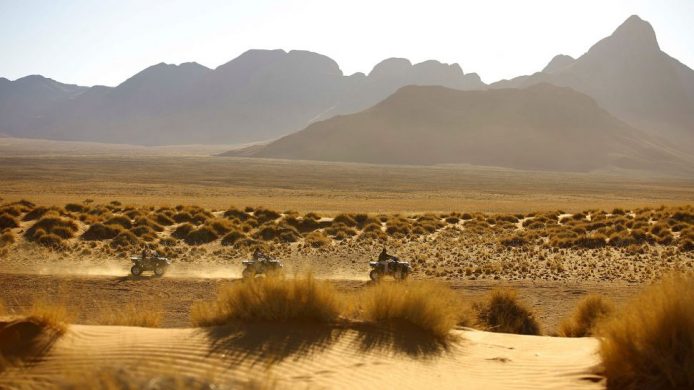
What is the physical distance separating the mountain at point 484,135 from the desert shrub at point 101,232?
136 metres

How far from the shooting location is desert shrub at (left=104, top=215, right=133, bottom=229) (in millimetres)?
32434

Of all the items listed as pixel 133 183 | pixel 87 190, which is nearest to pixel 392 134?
pixel 133 183

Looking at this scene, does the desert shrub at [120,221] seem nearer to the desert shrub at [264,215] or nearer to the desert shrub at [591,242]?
the desert shrub at [264,215]

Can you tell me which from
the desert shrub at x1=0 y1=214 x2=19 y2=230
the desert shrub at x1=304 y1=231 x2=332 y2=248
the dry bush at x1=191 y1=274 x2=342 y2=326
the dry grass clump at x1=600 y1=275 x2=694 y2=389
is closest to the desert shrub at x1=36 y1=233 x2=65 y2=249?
the desert shrub at x1=0 y1=214 x2=19 y2=230

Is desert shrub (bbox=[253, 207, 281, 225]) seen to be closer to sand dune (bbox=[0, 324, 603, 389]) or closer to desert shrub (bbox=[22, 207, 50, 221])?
desert shrub (bbox=[22, 207, 50, 221])

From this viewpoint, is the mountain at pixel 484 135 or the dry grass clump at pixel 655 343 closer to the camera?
the dry grass clump at pixel 655 343

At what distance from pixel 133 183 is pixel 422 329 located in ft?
256

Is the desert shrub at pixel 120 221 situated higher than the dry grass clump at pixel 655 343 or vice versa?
the dry grass clump at pixel 655 343

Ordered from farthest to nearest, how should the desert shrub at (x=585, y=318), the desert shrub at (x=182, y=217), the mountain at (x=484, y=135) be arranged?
the mountain at (x=484, y=135) < the desert shrub at (x=182, y=217) < the desert shrub at (x=585, y=318)

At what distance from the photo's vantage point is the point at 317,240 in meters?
30.6

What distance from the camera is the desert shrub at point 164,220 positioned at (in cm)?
3441

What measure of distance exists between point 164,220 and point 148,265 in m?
12.8

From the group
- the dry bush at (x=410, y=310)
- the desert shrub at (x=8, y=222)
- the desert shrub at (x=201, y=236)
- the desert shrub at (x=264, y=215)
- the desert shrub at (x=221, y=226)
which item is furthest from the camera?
the desert shrub at (x=264, y=215)

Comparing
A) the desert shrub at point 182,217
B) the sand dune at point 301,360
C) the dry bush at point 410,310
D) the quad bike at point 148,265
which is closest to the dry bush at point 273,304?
the sand dune at point 301,360
